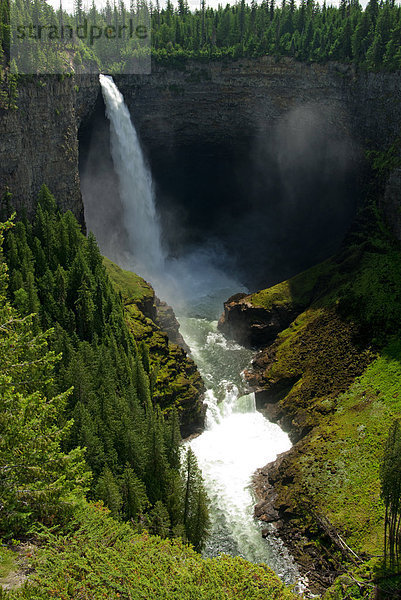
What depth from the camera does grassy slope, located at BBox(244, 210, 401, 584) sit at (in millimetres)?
46594

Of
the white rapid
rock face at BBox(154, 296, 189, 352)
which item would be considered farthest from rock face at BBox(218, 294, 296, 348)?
rock face at BBox(154, 296, 189, 352)

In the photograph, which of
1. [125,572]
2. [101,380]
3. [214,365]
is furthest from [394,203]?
[125,572]

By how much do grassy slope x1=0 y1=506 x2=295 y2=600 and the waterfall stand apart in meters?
67.6

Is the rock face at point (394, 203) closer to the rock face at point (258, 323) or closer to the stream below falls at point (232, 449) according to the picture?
the rock face at point (258, 323)

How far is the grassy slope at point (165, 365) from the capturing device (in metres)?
59.3

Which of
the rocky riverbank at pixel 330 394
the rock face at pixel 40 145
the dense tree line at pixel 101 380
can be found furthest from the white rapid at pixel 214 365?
the rock face at pixel 40 145

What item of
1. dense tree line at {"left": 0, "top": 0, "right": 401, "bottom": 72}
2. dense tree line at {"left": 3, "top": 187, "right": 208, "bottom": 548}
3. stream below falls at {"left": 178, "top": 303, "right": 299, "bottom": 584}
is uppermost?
dense tree line at {"left": 0, "top": 0, "right": 401, "bottom": 72}

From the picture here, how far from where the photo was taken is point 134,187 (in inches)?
3698

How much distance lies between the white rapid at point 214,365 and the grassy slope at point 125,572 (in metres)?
16.9

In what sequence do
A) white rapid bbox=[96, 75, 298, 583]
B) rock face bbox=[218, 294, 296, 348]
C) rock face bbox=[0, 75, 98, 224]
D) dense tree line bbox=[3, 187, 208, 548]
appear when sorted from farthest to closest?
rock face bbox=[218, 294, 296, 348], rock face bbox=[0, 75, 98, 224], white rapid bbox=[96, 75, 298, 583], dense tree line bbox=[3, 187, 208, 548]

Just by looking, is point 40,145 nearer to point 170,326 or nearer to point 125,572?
point 170,326

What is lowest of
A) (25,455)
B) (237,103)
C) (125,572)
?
(125,572)

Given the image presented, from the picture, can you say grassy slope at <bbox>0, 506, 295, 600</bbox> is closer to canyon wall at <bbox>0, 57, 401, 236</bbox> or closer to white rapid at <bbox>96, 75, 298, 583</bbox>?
white rapid at <bbox>96, 75, 298, 583</bbox>

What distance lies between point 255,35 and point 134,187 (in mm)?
34965
